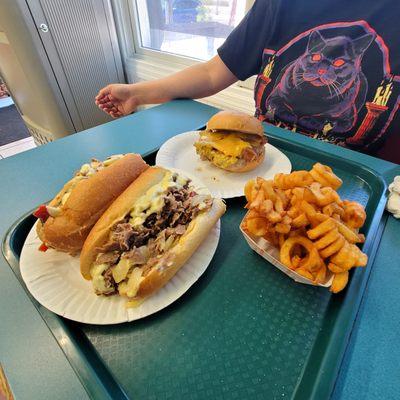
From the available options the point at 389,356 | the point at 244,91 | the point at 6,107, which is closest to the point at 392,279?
the point at 389,356

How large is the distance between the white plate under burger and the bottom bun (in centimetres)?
3

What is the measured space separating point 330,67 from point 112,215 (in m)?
1.11

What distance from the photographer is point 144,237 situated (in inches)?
24.6

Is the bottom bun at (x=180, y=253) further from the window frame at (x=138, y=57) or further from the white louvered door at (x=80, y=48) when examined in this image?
the white louvered door at (x=80, y=48)

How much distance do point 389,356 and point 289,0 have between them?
55.4 inches

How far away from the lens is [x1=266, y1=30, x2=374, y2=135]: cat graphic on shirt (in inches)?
40.8

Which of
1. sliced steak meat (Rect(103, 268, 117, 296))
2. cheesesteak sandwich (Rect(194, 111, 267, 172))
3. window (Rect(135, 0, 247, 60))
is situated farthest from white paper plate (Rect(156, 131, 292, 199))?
window (Rect(135, 0, 247, 60))

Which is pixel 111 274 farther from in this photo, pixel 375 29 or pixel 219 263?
pixel 375 29

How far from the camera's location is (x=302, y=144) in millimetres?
1049

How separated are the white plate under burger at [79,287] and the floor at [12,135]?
2974 mm

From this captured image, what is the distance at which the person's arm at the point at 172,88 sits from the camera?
4.65 ft

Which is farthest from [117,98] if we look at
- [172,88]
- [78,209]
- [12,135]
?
[12,135]

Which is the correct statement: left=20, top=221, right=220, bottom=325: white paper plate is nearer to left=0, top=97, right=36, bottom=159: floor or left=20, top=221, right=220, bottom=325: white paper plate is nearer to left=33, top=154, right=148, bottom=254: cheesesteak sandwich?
left=33, top=154, right=148, bottom=254: cheesesteak sandwich

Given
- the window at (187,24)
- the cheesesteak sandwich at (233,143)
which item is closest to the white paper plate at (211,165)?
the cheesesteak sandwich at (233,143)
